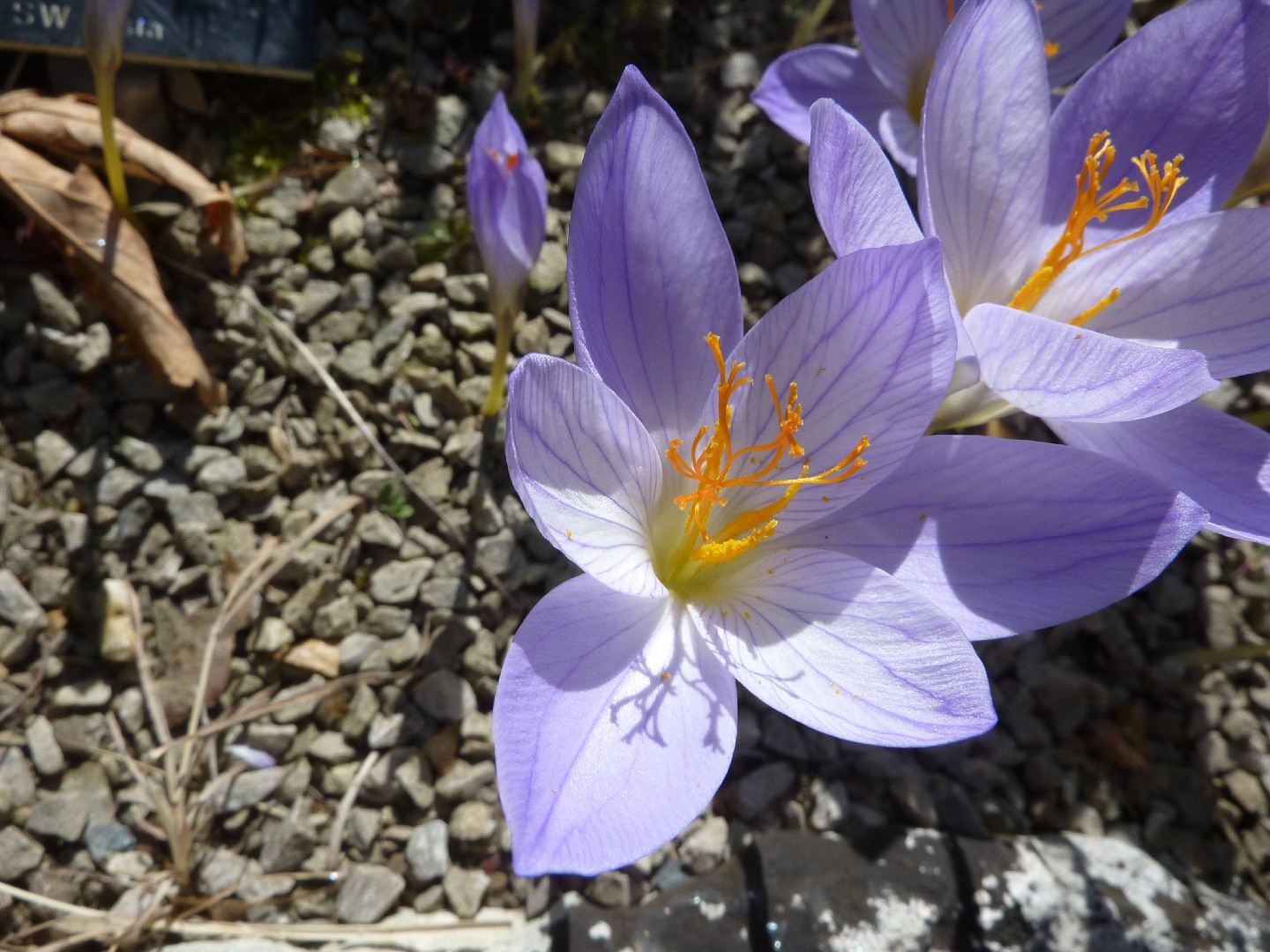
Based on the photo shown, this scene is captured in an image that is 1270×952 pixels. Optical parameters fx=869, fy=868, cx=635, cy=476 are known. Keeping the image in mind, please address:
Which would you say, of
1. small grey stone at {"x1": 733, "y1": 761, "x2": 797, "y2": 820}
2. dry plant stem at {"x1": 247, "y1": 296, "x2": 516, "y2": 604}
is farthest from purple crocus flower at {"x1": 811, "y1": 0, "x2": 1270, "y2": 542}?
dry plant stem at {"x1": 247, "y1": 296, "x2": 516, "y2": 604}

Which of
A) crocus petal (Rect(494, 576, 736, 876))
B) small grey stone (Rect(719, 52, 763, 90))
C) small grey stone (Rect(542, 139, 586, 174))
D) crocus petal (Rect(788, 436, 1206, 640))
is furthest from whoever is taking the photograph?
small grey stone (Rect(719, 52, 763, 90))

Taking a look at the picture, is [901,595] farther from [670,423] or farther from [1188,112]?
[1188,112]

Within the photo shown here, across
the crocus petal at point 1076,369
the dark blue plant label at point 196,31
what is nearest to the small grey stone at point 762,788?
the crocus petal at point 1076,369

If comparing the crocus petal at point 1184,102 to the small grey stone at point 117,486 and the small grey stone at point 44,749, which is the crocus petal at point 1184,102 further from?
the small grey stone at point 44,749

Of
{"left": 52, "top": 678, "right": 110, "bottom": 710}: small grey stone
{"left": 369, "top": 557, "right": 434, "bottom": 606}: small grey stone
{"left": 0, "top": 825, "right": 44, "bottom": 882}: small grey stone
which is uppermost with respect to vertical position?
{"left": 369, "top": 557, "right": 434, "bottom": 606}: small grey stone

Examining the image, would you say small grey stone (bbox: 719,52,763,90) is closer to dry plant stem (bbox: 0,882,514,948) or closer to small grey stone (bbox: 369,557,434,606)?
small grey stone (bbox: 369,557,434,606)

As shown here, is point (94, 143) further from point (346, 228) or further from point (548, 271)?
point (548, 271)

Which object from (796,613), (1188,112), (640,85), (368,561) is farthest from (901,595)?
(368,561)
